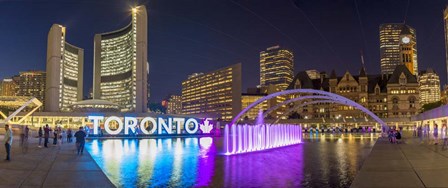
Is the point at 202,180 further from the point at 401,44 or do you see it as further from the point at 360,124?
the point at 401,44

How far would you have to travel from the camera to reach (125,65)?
152 meters

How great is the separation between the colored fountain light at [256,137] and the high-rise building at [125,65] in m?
83.7

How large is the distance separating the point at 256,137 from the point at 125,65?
12520 centimetres

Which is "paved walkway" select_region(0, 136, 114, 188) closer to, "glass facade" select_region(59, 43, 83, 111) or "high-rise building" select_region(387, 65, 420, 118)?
"high-rise building" select_region(387, 65, 420, 118)

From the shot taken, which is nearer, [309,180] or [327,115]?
[309,180]

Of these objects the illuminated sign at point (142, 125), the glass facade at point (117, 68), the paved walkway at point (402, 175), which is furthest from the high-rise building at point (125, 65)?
the paved walkway at point (402, 175)

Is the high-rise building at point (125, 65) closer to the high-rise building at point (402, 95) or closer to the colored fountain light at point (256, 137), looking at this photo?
the high-rise building at point (402, 95)

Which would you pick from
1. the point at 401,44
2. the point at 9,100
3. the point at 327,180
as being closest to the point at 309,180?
the point at 327,180

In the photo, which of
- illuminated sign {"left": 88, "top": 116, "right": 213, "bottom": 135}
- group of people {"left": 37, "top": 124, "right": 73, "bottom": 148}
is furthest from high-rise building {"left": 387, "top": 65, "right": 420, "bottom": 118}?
group of people {"left": 37, "top": 124, "right": 73, "bottom": 148}

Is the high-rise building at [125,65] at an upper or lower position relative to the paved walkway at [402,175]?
upper

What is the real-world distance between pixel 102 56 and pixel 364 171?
560ft

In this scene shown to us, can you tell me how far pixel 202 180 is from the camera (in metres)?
14.1

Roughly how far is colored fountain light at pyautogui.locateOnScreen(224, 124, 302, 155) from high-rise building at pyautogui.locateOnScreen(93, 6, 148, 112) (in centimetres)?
8373

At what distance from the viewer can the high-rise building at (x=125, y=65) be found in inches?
4892
